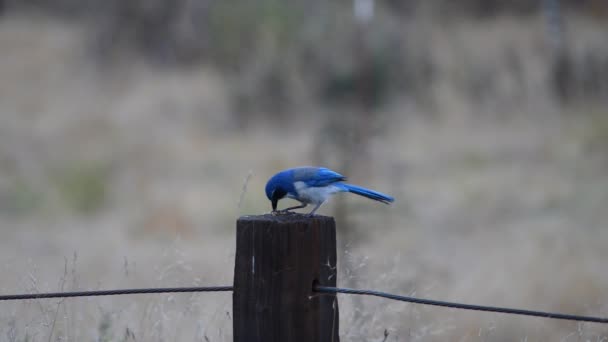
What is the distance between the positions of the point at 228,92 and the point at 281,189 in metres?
19.3

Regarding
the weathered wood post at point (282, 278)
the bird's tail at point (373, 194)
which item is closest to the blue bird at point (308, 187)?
the bird's tail at point (373, 194)

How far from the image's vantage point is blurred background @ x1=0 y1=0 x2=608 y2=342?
6148 millimetres

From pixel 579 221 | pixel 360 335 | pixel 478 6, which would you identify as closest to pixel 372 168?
pixel 579 221

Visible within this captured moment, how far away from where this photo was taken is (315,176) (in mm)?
3752

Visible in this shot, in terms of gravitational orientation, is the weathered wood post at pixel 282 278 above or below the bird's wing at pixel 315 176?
below

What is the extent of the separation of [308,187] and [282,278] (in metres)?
1.22

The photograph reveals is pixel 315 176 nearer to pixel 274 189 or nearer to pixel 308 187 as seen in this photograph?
pixel 308 187

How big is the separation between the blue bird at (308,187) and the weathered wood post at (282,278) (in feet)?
2.85

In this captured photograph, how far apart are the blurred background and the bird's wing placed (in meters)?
0.39

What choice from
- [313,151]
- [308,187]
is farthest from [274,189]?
[313,151]

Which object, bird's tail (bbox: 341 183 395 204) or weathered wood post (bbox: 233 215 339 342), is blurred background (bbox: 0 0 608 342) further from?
weathered wood post (bbox: 233 215 339 342)

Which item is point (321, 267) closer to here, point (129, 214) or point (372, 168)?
point (129, 214)

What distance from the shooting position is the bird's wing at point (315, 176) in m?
3.63

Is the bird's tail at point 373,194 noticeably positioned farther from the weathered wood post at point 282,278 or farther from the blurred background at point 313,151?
the weathered wood post at point 282,278
